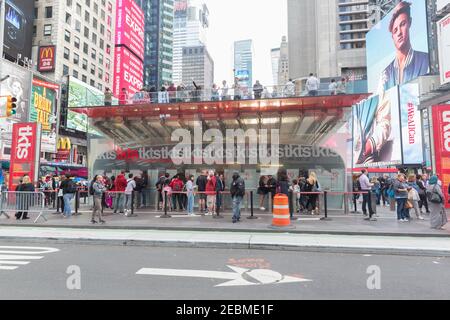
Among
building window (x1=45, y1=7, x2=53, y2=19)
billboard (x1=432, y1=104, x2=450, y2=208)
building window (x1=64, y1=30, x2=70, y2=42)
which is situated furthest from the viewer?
building window (x1=64, y1=30, x2=70, y2=42)

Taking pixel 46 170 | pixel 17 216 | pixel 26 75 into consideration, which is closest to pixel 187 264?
pixel 17 216

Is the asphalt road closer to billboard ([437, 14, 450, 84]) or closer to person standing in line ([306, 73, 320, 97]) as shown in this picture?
person standing in line ([306, 73, 320, 97])

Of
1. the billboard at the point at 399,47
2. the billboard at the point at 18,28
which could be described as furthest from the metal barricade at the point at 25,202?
the billboard at the point at 399,47

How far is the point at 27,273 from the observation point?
19.6ft

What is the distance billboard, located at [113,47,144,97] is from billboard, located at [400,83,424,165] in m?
41.8

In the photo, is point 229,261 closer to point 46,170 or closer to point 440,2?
point 440,2

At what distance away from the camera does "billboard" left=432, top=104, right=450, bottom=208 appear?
15531mm

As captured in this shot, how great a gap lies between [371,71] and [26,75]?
6063cm

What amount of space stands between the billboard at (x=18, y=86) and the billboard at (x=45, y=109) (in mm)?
1099

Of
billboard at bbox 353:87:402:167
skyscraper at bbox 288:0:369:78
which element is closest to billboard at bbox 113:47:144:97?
billboard at bbox 353:87:402:167

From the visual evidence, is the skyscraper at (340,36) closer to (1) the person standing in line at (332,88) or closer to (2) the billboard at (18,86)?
(2) the billboard at (18,86)

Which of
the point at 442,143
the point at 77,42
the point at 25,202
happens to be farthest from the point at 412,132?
the point at 77,42

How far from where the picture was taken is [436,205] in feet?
35.0
